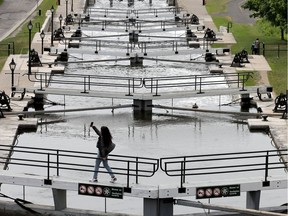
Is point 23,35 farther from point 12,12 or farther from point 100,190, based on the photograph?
point 100,190

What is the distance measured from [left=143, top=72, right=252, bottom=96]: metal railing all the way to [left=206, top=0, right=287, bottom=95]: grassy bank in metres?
1.59

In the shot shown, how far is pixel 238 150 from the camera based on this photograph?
51.5m

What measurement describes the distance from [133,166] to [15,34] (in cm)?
4349

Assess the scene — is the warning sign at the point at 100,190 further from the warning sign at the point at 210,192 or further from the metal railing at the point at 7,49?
the metal railing at the point at 7,49

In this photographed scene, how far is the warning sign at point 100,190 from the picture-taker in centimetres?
4025

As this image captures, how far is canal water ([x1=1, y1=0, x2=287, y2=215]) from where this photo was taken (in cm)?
4350

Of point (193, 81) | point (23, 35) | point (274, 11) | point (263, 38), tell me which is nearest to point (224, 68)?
point (193, 81)

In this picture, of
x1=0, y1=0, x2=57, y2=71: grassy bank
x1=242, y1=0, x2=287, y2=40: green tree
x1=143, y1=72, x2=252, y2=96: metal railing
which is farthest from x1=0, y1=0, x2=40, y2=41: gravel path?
x1=143, y1=72, x2=252, y2=96: metal railing

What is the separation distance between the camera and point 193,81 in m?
68.4

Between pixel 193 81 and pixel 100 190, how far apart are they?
28.5 metres

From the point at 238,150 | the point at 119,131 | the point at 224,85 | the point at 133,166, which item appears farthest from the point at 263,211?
the point at 224,85

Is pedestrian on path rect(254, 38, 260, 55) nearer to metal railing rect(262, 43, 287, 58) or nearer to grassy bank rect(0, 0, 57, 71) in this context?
metal railing rect(262, 43, 287, 58)

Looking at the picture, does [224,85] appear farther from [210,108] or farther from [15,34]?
[15,34]

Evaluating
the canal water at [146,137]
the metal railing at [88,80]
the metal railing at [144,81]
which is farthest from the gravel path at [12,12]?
the canal water at [146,137]
